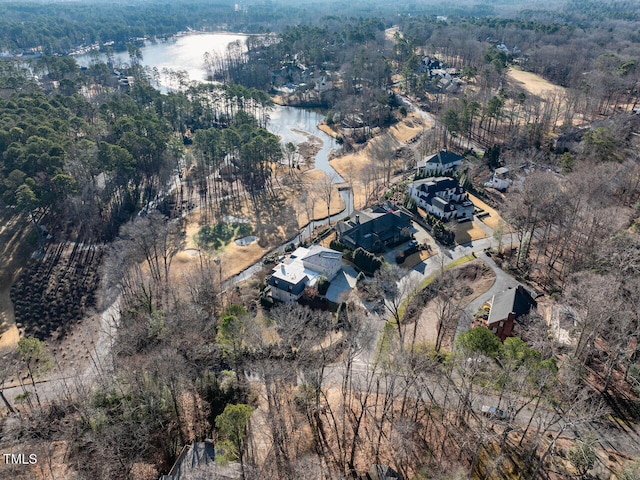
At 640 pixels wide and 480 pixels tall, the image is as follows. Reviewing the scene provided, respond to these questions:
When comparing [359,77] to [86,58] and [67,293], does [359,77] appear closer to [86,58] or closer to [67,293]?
[67,293]

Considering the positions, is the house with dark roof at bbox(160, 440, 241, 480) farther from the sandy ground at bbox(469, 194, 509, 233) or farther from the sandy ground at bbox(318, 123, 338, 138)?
the sandy ground at bbox(318, 123, 338, 138)

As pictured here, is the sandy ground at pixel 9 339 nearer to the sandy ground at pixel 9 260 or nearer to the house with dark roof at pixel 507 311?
the sandy ground at pixel 9 260

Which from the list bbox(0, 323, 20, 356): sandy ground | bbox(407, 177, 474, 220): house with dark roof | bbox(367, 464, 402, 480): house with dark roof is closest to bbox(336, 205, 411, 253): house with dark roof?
bbox(407, 177, 474, 220): house with dark roof

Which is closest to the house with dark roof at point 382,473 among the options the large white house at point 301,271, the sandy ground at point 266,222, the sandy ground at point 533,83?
the large white house at point 301,271

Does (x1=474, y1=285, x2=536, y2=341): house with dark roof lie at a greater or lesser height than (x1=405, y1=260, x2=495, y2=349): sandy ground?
greater

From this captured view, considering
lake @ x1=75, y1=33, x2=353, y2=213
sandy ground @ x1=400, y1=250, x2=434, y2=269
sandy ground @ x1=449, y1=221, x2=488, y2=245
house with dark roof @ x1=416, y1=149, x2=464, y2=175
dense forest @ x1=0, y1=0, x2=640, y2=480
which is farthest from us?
lake @ x1=75, y1=33, x2=353, y2=213

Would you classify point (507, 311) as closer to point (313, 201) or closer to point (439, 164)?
point (313, 201)
